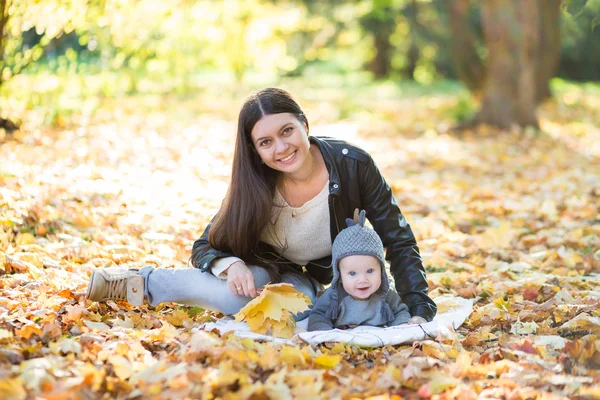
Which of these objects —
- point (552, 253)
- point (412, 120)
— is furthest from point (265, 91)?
point (412, 120)

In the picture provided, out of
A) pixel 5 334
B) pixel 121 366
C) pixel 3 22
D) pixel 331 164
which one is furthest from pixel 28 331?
pixel 3 22

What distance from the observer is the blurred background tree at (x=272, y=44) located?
298 inches

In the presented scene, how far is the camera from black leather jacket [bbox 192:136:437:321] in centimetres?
309

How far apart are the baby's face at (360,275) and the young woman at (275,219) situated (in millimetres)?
232

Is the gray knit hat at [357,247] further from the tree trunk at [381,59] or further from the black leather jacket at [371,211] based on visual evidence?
the tree trunk at [381,59]

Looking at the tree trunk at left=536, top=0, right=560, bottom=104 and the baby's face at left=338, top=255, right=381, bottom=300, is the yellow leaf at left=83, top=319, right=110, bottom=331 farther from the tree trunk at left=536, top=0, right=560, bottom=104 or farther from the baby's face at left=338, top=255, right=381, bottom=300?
the tree trunk at left=536, top=0, right=560, bottom=104

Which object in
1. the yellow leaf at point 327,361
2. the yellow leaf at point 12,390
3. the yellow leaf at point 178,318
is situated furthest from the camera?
the yellow leaf at point 178,318

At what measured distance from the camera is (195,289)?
3.20 metres

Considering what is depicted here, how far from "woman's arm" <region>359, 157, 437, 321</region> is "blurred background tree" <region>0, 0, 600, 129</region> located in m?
1.65

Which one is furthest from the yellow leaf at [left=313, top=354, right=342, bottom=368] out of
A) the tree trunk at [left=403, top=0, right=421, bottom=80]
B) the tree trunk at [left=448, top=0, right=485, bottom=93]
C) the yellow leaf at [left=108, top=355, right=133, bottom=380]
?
the tree trunk at [left=403, top=0, right=421, bottom=80]

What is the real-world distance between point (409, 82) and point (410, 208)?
18150mm

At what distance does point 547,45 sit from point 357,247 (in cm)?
1237

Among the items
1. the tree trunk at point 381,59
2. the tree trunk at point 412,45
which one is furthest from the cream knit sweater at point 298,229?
the tree trunk at point 381,59

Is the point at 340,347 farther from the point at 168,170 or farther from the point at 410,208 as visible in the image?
the point at 168,170
